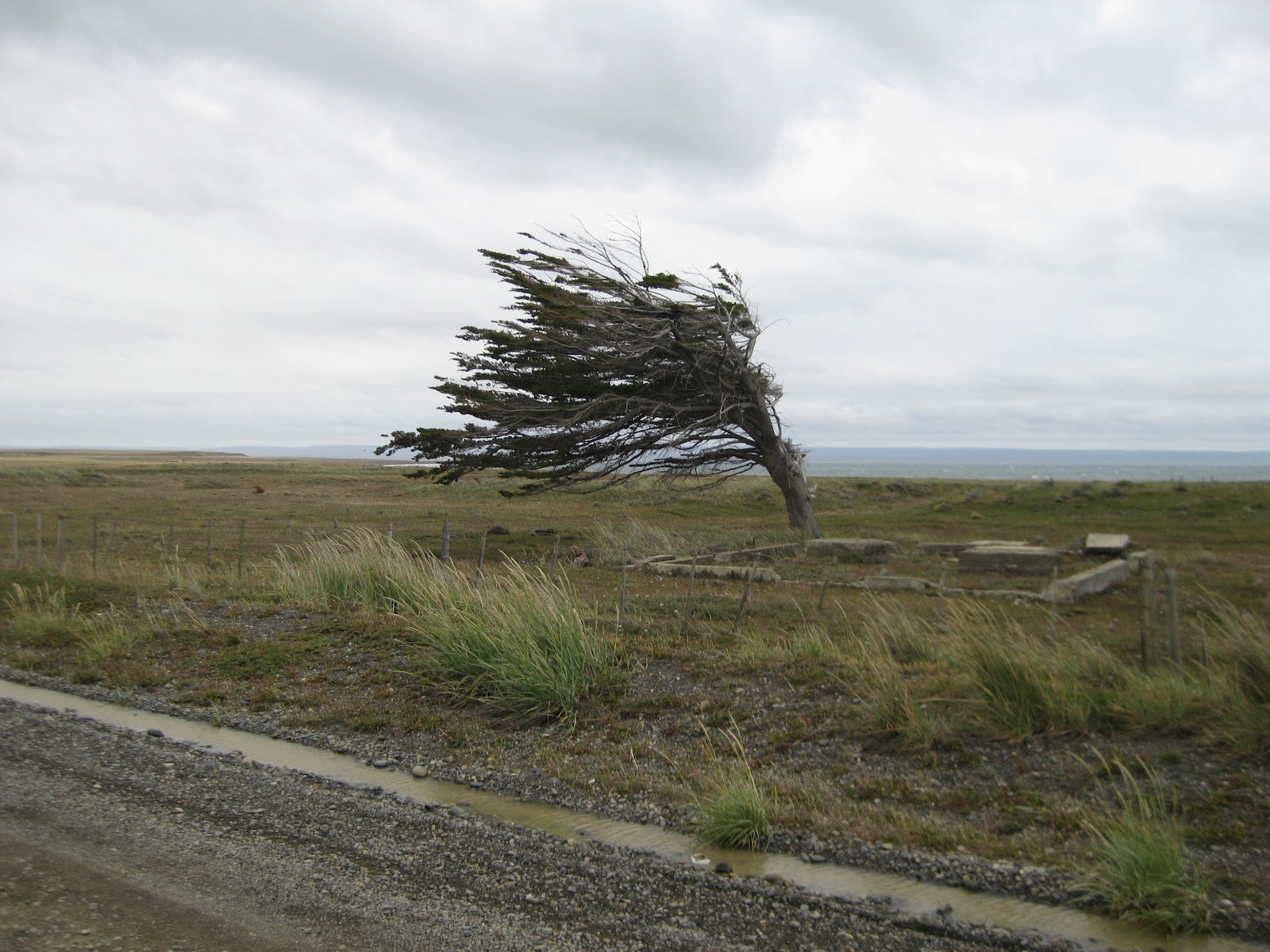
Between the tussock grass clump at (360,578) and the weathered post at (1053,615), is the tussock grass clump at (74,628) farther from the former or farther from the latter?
the weathered post at (1053,615)

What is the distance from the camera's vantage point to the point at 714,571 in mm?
20062

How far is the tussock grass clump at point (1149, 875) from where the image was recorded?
5469 mm

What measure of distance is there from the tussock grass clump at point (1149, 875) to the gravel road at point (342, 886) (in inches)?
32.0

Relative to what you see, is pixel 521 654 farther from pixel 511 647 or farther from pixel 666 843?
pixel 666 843

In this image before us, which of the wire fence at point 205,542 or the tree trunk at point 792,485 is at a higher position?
the tree trunk at point 792,485

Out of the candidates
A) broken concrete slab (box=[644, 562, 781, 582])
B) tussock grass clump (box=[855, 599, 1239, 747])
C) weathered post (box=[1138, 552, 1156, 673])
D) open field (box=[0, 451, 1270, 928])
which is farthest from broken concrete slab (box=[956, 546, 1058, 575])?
weathered post (box=[1138, 552, 1156, 673])

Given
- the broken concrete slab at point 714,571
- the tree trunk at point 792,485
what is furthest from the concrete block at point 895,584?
the tree trunk at point 792,485

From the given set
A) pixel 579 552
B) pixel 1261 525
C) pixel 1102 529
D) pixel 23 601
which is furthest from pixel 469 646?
pixel 1261 525

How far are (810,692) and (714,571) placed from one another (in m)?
10.6

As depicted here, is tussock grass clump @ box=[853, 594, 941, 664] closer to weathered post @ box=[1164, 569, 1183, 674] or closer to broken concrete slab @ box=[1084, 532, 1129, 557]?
weathered post @ box=[1164, 569, 1183, 674]

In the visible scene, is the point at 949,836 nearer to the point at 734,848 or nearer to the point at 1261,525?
the point at 734,848

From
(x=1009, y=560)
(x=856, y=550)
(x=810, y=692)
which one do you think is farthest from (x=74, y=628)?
(x=1009, y=560)

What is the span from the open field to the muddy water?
32cm

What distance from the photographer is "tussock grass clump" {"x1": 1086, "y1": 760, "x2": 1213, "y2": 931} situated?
17.9 feet
